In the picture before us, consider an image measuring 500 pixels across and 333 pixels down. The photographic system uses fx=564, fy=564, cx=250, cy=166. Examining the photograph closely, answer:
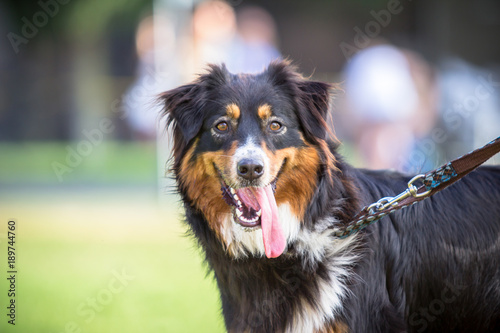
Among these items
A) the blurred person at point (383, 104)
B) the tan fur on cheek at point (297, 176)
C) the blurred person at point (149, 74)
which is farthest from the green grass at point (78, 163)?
the tan fur on cheek at point (297, 176)

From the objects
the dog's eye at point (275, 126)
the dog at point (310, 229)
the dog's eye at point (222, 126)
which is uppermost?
the dog's eye at point (222, 126)

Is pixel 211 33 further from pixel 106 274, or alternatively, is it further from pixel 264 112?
pixel 264 112

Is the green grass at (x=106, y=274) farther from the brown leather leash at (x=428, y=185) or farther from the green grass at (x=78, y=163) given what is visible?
the green grass at (x=78, y=163)

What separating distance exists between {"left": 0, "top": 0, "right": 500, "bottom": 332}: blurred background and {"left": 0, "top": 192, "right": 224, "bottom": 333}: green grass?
0.08ft

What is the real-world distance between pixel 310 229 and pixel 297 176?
35cm

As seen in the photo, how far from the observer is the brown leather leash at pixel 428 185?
3.01m

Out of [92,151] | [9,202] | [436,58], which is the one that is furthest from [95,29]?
→ [436,58]

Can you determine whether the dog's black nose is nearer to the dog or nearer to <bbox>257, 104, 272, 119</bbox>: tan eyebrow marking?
the dog

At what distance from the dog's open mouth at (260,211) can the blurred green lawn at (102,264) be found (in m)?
0.51

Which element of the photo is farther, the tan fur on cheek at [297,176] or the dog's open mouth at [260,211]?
the tan fur on cheek at [297,176]

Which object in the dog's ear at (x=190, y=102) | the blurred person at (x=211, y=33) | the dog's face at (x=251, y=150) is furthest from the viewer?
the blurred person at (x=211, y=33)

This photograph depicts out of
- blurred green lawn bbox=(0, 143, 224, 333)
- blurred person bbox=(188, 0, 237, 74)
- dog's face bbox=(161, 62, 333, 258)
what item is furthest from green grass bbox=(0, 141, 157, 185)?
dog's face bbox=(161, 62, 333, 258)

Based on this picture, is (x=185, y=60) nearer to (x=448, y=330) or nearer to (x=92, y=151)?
(x=92, y=151)

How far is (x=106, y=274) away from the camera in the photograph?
22.1 feet
